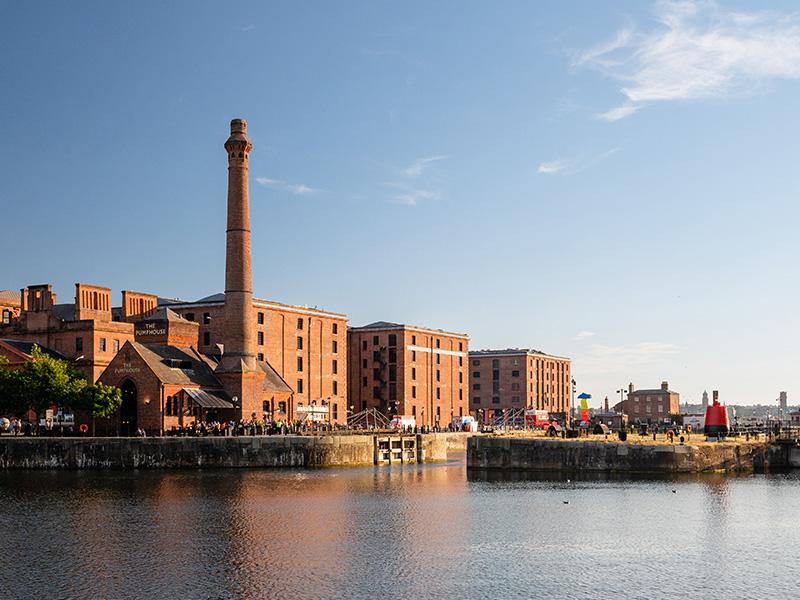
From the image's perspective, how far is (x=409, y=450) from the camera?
331 feet

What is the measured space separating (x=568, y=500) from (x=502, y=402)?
125710 millimetres

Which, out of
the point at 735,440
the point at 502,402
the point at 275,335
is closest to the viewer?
the point at 735,440

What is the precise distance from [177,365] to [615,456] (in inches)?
1776

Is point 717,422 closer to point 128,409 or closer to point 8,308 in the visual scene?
point 128,409

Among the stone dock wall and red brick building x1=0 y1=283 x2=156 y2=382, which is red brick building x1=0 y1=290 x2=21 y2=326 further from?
the stone dock wall

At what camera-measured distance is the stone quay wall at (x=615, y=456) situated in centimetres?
7569

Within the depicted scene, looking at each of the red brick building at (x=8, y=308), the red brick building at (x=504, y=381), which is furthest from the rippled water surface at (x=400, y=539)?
the red brick building at (x=504, y=381)

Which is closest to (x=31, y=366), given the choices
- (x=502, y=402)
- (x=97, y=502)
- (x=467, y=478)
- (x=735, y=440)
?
(x=97, y=502)

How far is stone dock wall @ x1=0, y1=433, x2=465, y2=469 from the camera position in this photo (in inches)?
3292

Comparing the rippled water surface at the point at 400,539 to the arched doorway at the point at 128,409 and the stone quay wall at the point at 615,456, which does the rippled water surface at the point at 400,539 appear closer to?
the stone quay wall at the point at 615,456

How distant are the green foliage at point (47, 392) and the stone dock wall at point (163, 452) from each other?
19.6 ft

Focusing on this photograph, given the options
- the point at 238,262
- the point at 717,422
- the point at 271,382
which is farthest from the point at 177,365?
the point at 717,422

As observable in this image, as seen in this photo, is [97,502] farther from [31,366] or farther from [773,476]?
[773,476]

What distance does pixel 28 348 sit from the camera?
341 feet
